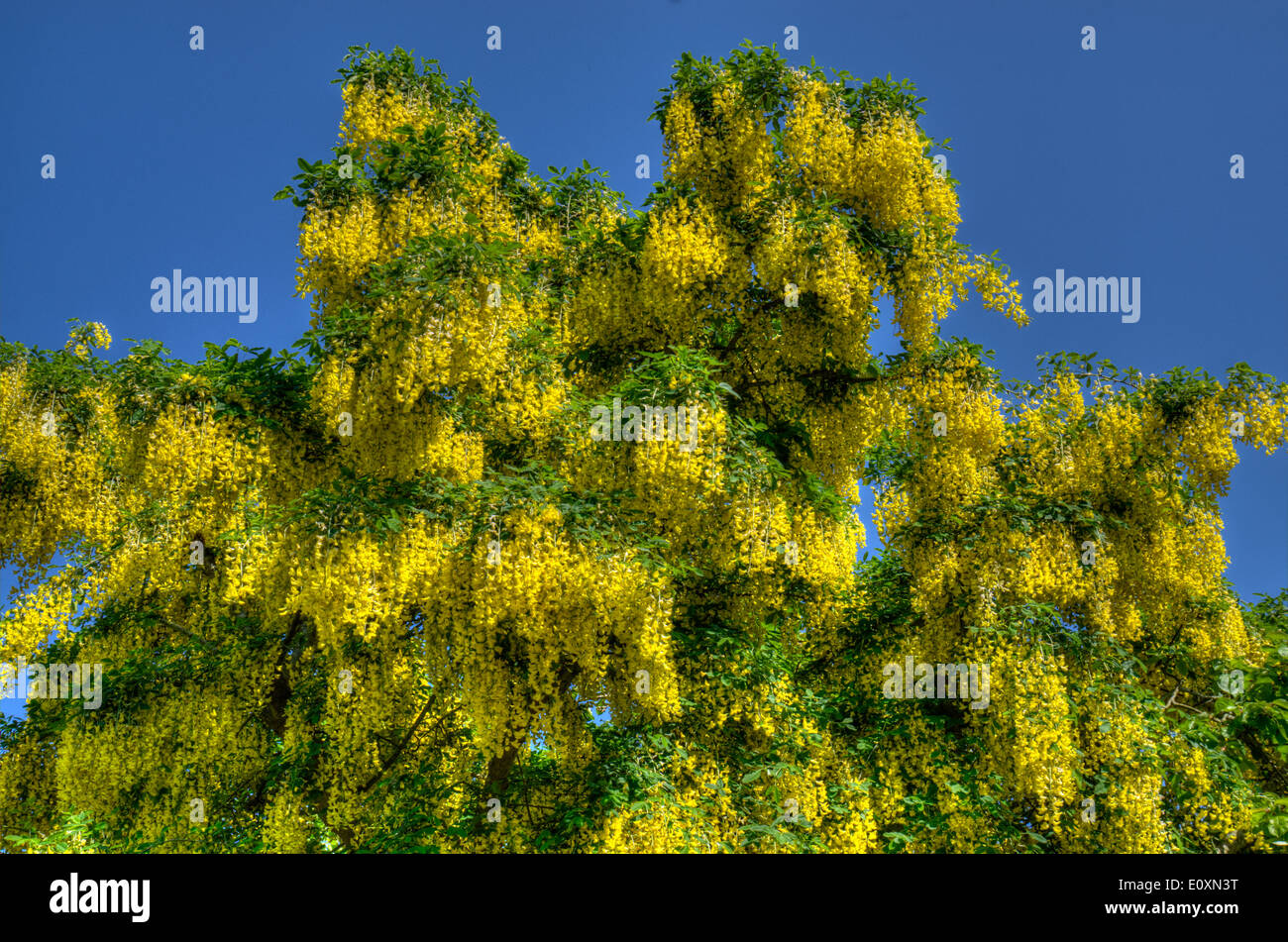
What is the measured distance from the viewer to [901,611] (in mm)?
12883

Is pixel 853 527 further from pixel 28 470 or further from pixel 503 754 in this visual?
pixel 28 470

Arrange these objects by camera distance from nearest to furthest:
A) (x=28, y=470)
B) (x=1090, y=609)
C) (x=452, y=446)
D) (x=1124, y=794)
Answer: (x=452, y=446) → (x=1124, y=794) → (x=1090, y=609) → (x=28, y=470)

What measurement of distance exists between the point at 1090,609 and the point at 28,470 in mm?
16894

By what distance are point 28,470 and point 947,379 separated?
586 inches

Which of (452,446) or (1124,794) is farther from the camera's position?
(1124,794)

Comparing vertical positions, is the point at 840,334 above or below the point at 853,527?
above

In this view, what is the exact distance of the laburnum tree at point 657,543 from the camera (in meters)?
9.55

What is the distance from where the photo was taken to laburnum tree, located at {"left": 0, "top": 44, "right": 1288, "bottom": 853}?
31.3 ft

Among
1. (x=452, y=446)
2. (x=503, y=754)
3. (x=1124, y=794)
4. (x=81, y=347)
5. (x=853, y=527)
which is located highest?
(x=81, y=347)

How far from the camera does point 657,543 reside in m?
9.41
